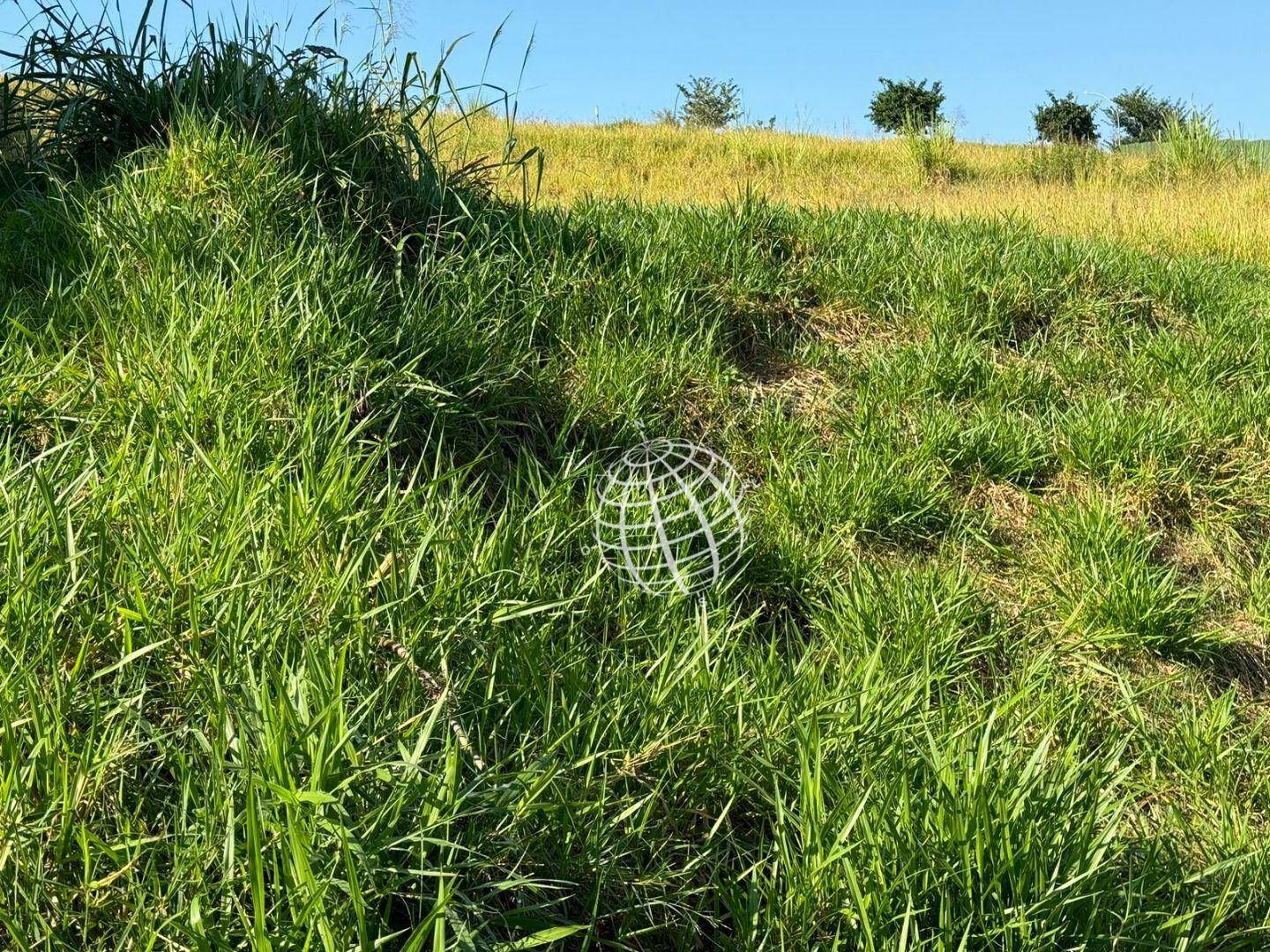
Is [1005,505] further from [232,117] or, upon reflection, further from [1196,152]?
[1196,152]

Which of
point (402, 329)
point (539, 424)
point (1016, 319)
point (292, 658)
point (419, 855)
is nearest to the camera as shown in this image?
point (419, 855)

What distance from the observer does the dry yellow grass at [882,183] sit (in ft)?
23.5

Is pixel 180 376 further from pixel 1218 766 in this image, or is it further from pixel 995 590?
pixel 1218 766

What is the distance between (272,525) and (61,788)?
675mm

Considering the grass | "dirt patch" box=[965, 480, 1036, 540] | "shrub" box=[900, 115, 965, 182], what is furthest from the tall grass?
"dirt patch" box=[965, 480, 1036, 540]

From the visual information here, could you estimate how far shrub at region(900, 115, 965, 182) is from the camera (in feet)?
36.0

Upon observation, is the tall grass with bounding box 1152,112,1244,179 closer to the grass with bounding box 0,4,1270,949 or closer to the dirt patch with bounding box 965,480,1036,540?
the grass with bounding box 0,4,1270,949

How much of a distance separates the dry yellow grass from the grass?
2.13 metres

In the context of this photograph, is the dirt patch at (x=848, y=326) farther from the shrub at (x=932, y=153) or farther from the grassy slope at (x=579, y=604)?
the shrub at (x=932, y=153)

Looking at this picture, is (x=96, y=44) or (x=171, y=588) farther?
(x=96, y=44)

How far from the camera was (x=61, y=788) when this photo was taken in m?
1.35

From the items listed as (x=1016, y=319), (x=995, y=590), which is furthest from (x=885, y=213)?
(x=995, y=590)

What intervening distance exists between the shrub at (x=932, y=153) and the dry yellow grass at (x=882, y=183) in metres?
0.14

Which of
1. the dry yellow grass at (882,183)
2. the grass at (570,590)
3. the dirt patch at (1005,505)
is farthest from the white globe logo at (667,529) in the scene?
the dry yellow grass at (882,183)
